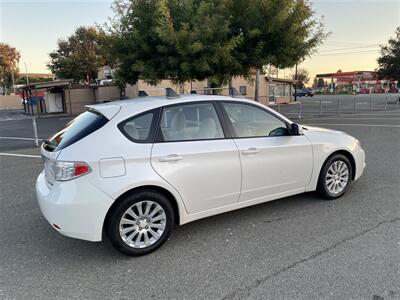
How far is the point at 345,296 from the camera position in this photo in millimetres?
2473

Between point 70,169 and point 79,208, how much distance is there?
0.37 meters

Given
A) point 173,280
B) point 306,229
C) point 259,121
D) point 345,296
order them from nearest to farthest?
point 345,296, point 173,280, point 306,229, point 259,121

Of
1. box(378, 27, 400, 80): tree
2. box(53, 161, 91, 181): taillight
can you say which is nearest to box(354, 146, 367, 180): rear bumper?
box(53, 161, 91, 181): taillight

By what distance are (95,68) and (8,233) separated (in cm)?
3956

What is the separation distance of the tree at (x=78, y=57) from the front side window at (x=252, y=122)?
128 feet

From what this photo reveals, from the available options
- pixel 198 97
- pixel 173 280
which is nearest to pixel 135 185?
pixel 173 280

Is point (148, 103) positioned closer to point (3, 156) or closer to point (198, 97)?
point (198, 97)

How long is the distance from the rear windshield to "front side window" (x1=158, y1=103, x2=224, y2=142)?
0.64 metres

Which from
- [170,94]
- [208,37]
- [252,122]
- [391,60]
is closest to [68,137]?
[170,94]

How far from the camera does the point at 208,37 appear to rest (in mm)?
9039

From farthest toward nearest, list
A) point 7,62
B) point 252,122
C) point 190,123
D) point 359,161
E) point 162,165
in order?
point 7,62 < point 359,161 < point 252,122 < point 190,123 < point 162,165

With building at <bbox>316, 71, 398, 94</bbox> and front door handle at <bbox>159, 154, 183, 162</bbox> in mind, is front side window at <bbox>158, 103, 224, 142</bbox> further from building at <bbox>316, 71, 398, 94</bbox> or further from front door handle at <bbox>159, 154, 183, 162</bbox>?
building at <bbox>316, 71, 398, 94</bbox>

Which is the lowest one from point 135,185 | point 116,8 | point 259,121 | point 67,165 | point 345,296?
point 345,296

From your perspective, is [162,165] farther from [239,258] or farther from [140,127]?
[239,258]
